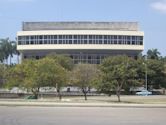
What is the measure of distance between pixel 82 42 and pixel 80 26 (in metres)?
8.90

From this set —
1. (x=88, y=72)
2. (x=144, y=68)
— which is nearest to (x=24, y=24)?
(x=144, y=68)

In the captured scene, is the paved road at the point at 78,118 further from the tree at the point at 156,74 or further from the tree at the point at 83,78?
the tree at the point at 156,74

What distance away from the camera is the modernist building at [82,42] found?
136m

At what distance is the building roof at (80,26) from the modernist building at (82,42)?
189 cm

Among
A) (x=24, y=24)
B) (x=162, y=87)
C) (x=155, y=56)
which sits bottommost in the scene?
(x=162, y=87)

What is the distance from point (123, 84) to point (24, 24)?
292ft

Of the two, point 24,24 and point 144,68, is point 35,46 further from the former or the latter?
point 144,68

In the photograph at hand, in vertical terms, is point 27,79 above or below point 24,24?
below

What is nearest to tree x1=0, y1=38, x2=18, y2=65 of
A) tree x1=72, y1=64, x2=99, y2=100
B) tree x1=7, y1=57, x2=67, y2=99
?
tree x1=72, y1=64, x2=99, y2=100

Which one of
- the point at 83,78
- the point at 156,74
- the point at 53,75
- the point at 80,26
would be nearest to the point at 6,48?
the point at 80,26

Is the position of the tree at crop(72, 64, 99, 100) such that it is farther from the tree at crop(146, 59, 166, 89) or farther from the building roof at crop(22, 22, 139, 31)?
the building roof at crop(22, 22, 139, 31)

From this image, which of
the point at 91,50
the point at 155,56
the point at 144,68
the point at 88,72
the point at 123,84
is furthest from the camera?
the point at 155,56

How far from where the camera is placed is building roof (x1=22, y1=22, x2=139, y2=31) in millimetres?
144375

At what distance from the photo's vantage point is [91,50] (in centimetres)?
13700
